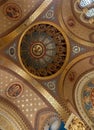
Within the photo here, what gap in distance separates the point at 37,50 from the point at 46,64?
27.3 inches

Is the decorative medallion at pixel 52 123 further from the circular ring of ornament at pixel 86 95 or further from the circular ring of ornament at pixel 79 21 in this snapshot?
the circular ring of ornament at pixel 79 21

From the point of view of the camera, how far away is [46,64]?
1309 cm

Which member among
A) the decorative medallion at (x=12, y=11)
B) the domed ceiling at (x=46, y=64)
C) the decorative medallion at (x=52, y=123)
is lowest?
the decorative medallion at (x=52, y=123)

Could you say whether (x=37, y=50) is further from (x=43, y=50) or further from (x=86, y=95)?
(x=86, y=95)

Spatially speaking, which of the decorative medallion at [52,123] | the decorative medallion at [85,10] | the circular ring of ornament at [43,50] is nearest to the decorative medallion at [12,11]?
the circular ring of ornament at [43,50]

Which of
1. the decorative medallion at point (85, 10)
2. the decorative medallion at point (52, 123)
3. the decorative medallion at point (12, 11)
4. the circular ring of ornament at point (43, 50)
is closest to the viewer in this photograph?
the decorative medallion at point (12, 11)

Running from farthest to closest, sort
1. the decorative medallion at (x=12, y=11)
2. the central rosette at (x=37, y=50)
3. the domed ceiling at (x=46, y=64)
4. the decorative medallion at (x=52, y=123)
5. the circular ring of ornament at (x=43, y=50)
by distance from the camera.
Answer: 1. the central rosette at (x=37, y=50)
2. the circular ring of ornament at (x=43, y=50)
3. the decorative medallion at (x=52, y=123)
4. the domed ceiling at (x=46, y=64)
5. the decorative medallion at (x=12, y=11)

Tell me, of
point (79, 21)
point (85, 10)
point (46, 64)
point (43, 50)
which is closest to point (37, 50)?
point (43, 50)

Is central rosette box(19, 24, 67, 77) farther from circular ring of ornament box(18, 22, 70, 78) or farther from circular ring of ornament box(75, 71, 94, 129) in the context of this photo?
circular ring of ornament box(75, 71, 94, 129)

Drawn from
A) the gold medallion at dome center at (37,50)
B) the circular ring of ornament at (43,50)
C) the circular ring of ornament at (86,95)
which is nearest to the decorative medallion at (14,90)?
the circular ring of ornament at (43,50)

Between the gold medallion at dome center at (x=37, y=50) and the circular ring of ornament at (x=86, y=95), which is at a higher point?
the gold medallion at dome center at (x=37, y=50)

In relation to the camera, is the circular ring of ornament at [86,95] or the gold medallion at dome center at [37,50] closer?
the circular ring of ornament at [86,95]

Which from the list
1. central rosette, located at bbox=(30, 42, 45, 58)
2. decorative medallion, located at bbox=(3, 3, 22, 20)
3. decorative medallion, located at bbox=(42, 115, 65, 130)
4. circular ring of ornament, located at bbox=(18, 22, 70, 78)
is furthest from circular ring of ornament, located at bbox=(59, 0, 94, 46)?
decorative medallion, located at bbox=(42, 115, 65, 130)

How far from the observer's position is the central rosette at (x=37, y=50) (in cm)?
1294
